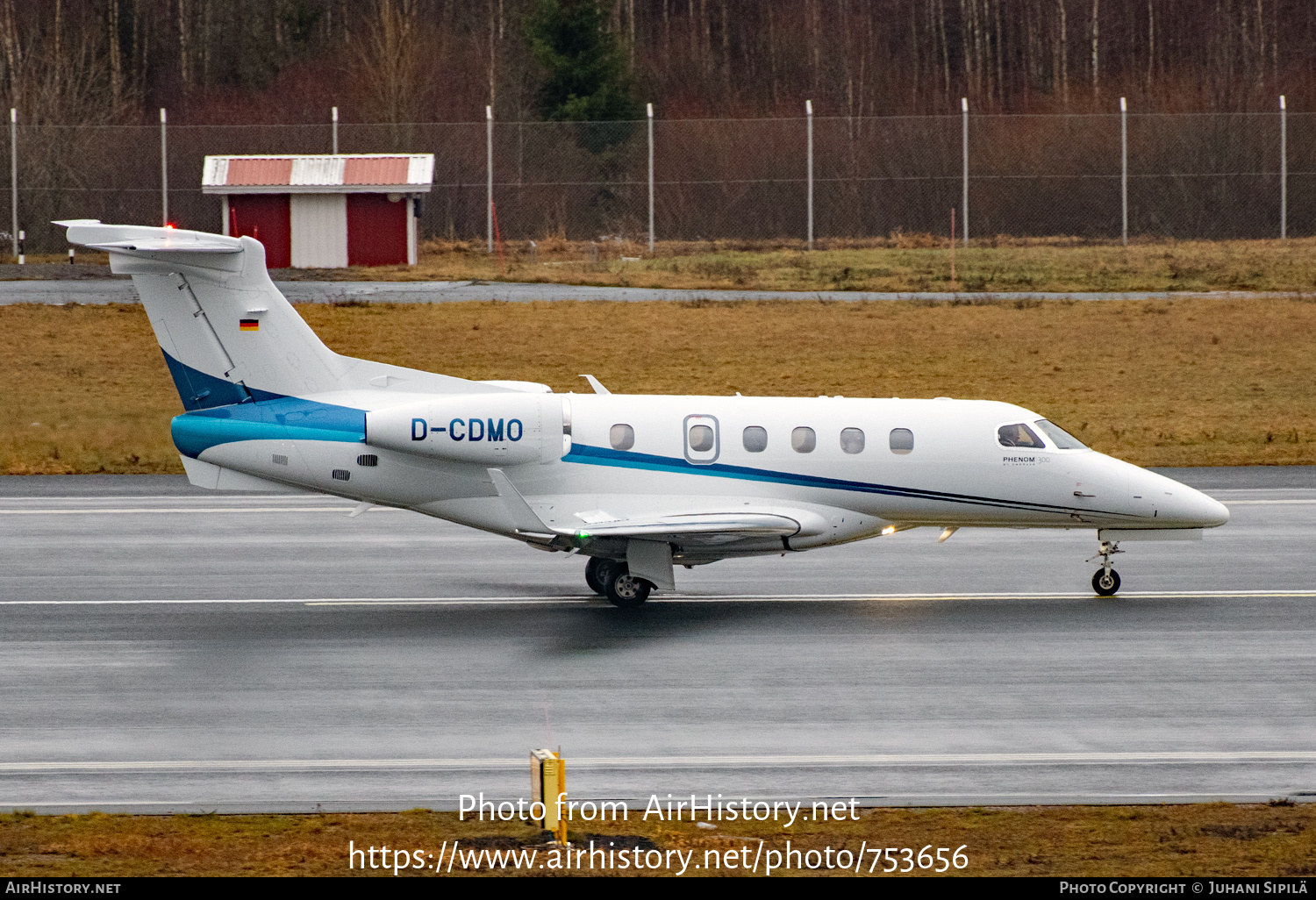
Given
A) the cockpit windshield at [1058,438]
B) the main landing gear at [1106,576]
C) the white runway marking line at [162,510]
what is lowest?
the main landing gear at [1106,576]

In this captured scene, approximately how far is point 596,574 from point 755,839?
862 cm

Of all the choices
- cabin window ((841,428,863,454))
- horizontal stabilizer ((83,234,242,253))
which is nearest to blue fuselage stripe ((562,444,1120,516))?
cabin window ((841,428,863,454))

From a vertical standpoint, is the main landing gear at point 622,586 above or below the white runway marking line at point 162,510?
below

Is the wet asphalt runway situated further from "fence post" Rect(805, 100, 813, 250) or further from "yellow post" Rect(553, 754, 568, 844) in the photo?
"fence post" Rect(805, 100, 813, 250)

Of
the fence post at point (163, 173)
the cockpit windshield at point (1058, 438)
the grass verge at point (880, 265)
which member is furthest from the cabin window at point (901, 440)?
the fence post at point (163, 173)

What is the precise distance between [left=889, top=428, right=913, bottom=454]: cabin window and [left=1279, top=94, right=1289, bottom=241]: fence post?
3817 cm

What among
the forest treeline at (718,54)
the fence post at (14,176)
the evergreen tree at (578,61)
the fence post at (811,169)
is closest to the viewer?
the fence post at (14,176)

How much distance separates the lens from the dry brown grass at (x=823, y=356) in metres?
34.7

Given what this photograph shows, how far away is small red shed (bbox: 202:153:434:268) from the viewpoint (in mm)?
53094

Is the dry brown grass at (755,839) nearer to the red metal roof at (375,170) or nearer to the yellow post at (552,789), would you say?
the yellow post at (552,789)

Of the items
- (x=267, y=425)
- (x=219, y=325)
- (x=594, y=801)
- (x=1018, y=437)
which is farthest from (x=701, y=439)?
(x=594, y=801)

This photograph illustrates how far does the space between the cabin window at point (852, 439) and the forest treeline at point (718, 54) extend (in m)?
57.0

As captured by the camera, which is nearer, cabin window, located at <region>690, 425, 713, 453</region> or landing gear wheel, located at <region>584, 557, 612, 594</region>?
cabin window, located at <region>690, 425, 713, 453</region>
